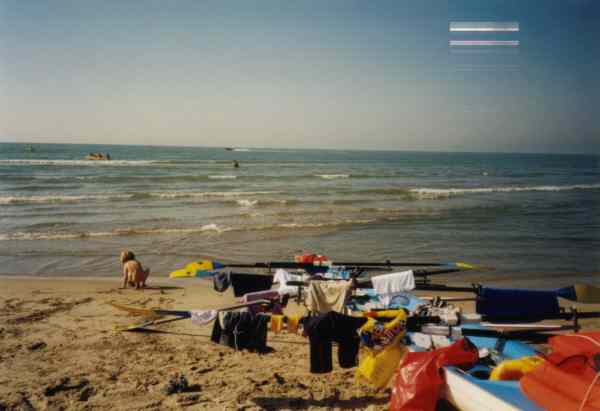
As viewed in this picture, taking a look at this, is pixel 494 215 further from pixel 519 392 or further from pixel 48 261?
pixel 48 261

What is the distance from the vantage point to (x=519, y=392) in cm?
397

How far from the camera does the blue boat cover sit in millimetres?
5699

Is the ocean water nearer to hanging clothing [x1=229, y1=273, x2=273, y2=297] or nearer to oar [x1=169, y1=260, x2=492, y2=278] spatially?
oar [x1=169, y1=260, x2=492, y2=278]

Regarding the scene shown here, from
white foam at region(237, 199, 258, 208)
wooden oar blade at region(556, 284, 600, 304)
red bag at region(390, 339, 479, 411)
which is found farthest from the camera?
white foam at region(237, 199, 258, 208)

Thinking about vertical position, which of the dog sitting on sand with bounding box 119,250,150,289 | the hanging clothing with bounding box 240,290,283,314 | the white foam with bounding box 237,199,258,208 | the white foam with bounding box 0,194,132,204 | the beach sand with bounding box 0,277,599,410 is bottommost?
the beach sand with bounding box 0,277,599,410

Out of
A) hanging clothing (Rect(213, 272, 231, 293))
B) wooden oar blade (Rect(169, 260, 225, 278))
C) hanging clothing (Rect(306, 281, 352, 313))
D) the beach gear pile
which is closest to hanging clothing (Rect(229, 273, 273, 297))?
hanging clothing (Rect(213, 272, 231, 293))

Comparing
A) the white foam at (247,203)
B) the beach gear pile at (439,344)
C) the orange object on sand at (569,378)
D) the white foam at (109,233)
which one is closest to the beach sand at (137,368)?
the beach gear pile at (439,344)

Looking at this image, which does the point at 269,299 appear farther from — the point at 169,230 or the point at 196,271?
the point at 169,230

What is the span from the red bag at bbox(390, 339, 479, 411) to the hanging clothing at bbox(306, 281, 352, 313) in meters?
1.50

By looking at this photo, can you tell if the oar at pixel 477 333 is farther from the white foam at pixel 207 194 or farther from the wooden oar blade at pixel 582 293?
the white foam at pixel 207 194

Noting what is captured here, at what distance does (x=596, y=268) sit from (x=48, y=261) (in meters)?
15.4

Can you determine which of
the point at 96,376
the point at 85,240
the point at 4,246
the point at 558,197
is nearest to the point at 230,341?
the point at 96,376

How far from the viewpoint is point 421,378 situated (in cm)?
419

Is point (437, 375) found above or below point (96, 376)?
above
